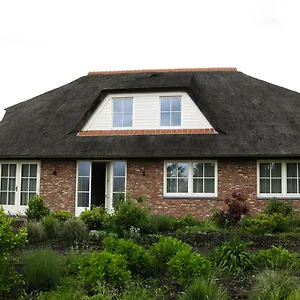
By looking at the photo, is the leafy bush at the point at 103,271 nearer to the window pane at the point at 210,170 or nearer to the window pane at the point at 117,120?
the window pane at the point at 210,170

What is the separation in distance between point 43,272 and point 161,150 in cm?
1113

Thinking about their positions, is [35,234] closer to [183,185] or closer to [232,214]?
[232,214]

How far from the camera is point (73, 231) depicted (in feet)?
43.7

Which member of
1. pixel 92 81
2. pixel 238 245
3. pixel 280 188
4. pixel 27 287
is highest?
pixel 92 81

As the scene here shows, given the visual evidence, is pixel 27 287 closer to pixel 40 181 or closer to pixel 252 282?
pixel 252 282

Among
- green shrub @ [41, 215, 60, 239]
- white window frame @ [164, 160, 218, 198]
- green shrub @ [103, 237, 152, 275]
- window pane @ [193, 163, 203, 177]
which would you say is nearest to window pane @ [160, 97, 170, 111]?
white window frame @ [164, 160, 218, 198]

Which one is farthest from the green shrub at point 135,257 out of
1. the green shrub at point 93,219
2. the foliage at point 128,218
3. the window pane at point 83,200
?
the window pane at point 83,200

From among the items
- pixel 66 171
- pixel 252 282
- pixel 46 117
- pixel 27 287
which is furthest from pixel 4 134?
pixel 252 282

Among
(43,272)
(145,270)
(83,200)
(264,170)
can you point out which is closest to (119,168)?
(83,200)

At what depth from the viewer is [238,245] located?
30.7 feet

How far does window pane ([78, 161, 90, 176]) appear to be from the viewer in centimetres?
1981

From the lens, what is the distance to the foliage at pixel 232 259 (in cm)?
891

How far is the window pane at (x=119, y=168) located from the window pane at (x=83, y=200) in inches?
59.6

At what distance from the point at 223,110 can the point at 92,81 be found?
7.70 m
